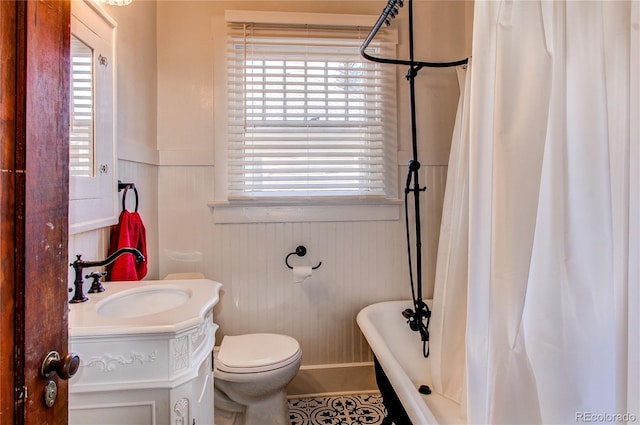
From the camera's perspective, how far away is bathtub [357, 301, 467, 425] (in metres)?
1.21

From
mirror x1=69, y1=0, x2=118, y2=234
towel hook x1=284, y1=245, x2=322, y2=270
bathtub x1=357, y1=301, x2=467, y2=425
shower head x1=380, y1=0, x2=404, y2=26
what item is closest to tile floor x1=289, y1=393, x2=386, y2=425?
bathtub x1=357, y1=301, x2=467, y2=425

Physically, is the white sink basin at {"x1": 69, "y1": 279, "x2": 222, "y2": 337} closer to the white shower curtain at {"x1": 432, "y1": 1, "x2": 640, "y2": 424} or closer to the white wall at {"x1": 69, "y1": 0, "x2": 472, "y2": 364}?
Result: the white wall at {"x1": 69, "y1": 0, "x2": 472, "y2": 364}

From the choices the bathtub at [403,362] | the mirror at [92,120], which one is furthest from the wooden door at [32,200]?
the bathtub at [403,362]

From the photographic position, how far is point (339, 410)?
2.05m

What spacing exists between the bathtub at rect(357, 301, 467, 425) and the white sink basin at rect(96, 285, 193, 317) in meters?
0.87

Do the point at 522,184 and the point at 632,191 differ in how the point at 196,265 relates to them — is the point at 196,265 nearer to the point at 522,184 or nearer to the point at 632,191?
the point at 522,184

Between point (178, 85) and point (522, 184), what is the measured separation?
197 centimetres

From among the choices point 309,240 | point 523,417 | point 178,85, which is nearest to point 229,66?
point 178,85

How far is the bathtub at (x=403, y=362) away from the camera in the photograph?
121cm

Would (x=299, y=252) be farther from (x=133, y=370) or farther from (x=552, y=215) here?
(x=552, y=215)

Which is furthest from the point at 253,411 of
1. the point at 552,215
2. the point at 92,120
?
the point at 552,215

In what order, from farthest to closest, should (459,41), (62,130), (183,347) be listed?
(459,41)
(183,347)
(62,130)

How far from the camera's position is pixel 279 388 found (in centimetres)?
172

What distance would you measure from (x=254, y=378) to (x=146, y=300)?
631mm
